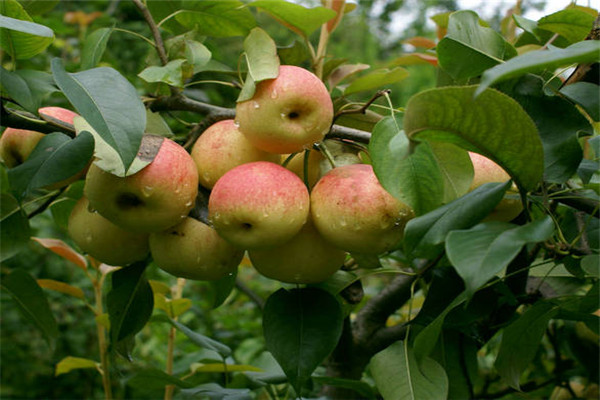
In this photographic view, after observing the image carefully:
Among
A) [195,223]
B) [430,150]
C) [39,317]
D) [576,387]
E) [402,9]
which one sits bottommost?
[402,9]

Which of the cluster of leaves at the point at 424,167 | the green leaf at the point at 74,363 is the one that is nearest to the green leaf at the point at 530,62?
the cluster of leaves at the point at 424,167

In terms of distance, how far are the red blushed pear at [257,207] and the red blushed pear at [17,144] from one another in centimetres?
26

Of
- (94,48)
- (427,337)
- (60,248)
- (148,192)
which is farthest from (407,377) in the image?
(60,248)

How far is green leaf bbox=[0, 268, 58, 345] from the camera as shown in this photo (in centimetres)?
80

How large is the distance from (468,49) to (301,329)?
13.6 inches

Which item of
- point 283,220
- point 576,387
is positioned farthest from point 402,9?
point 283,220

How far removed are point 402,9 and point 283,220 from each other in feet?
26.5

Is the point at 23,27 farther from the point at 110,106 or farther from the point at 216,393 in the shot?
the point at 216,393

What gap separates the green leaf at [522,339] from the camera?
2.01ft

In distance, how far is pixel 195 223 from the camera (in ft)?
2.11

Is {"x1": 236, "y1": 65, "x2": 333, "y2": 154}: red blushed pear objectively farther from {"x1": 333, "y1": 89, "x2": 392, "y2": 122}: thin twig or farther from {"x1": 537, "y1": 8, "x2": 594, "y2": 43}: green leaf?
{"x1": 537, "y1": 8, "x2": 594, "y2": 43}: green leaf

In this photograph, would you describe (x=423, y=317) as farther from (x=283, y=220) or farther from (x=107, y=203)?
(x=107, y=203)

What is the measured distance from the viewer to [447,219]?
497mm

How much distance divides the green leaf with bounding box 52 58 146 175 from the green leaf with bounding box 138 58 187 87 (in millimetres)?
101
